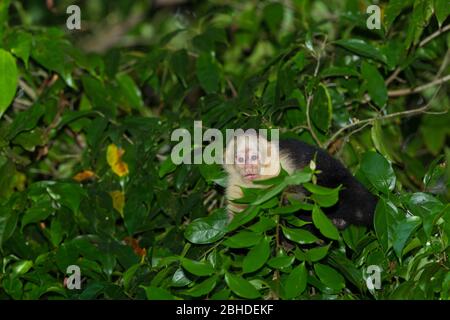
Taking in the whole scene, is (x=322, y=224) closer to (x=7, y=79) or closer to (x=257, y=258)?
(x=257, y=258)

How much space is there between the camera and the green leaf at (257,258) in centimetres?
265

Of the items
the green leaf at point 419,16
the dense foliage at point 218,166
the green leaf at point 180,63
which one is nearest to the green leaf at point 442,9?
the dense foliage at point 218,166

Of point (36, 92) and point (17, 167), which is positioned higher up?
point (36, 92)

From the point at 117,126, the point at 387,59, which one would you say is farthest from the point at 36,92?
the point at 387,59

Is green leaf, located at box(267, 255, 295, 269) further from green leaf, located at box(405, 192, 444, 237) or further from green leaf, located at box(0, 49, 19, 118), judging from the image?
green leaf, located at box(0, 49, 19, 118)

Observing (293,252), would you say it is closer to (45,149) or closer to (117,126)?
(117,126)

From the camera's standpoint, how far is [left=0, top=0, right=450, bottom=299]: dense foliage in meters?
2.79

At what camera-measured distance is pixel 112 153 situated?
420 centimetres

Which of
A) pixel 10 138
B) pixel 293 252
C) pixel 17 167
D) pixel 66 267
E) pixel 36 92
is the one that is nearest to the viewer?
pixel 293 252

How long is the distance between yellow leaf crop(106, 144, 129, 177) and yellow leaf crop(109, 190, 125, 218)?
11 cm

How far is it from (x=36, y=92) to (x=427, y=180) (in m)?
2.58

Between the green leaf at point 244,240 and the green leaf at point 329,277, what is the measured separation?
29 cm

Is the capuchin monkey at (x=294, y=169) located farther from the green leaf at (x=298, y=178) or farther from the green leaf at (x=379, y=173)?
the green leaf at (x=298, y=178)

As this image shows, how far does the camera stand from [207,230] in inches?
114
